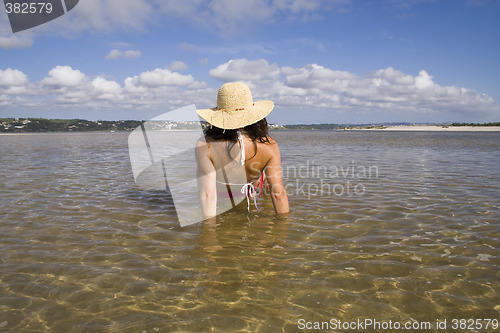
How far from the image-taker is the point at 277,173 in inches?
195

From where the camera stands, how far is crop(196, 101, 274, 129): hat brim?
4.27m

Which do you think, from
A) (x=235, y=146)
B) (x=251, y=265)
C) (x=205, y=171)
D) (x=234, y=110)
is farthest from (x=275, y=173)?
(x=251, y=265)

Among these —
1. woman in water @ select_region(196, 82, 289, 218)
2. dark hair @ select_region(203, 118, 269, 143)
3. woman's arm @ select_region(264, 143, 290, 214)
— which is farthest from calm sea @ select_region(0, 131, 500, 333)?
dark hair @ select_region(203, 118, 269, 143)

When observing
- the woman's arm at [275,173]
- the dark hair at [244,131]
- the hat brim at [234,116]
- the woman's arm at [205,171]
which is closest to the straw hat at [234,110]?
the hat brim at [234,116]

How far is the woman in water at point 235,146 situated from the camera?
4.37 meters

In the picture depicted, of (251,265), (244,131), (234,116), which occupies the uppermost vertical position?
(234,116)

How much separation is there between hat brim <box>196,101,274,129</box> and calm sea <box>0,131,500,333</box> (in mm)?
1555

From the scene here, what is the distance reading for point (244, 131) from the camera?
15.5ft

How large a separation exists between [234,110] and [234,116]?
106mm

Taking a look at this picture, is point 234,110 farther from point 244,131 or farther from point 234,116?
point 244,131

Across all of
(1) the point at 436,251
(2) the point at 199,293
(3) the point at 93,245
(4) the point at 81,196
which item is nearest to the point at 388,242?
(1) the point at 436,251

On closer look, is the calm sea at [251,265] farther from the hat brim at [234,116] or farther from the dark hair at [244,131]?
the hat brim at [234,116]

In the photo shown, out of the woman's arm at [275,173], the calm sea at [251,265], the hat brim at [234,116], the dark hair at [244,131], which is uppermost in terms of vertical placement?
the hat brim at [234,116]

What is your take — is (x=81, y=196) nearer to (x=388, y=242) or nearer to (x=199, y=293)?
(x=199, y=293)
